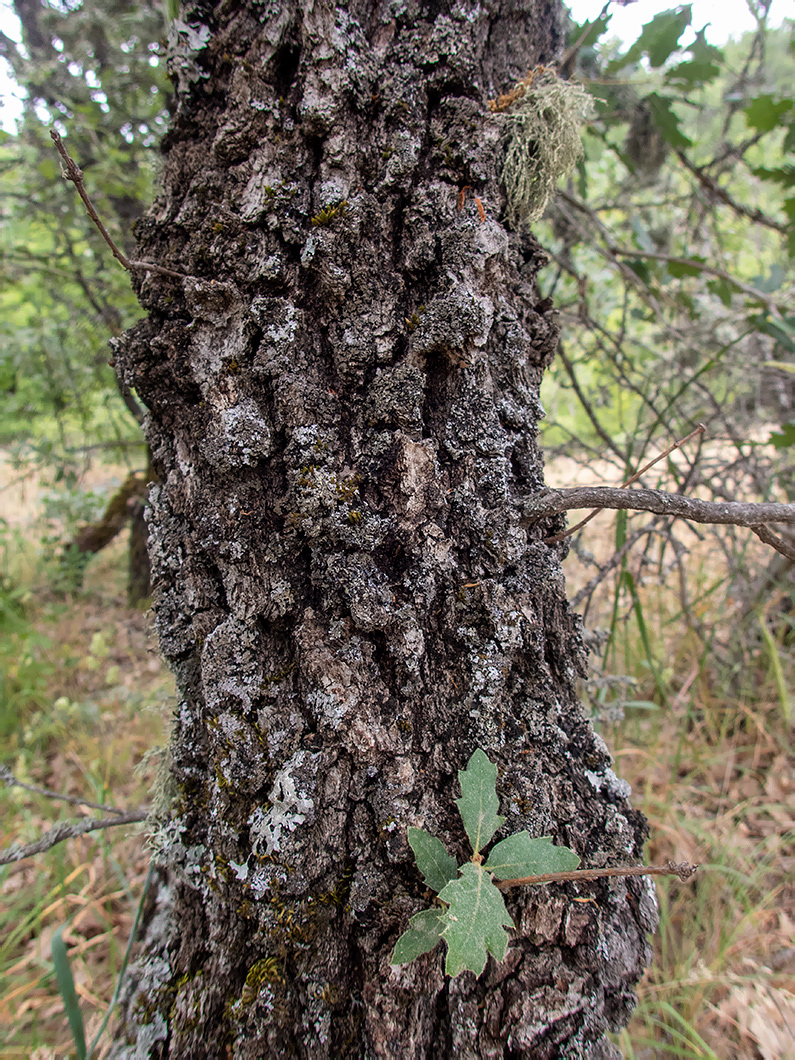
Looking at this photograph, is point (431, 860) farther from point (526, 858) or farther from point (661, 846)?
point (661, 846)

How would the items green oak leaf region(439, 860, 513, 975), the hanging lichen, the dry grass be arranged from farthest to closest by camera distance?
the dry grass
the hanging lichen
green oak leaf region(439, 860, 513, 975)

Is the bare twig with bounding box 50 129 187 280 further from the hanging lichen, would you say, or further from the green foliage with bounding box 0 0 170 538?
the green foliage with bounding box 0 0 170 538

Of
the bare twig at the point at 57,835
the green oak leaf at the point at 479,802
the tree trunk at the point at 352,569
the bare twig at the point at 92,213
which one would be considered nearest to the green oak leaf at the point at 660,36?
the tree trunk at the point at 352,569

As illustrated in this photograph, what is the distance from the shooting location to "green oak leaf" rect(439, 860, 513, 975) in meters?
0.63

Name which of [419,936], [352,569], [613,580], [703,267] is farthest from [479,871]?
[613,580]

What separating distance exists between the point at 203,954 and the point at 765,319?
2.28 metres

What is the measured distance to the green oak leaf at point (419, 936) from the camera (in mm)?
680

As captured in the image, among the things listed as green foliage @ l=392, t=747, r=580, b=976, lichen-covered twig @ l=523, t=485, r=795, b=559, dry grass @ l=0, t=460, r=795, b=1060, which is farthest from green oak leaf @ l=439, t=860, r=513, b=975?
dry grass @ l=0, t=460, r=795, b=1060

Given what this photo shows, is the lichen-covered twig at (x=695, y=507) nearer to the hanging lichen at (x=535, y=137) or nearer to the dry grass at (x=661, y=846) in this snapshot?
the hanging lichen at (x=535, y=137)

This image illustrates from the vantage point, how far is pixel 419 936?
70 cm

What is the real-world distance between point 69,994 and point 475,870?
0.85 m

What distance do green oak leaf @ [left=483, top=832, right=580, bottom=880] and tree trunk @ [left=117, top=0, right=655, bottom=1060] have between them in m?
0.10

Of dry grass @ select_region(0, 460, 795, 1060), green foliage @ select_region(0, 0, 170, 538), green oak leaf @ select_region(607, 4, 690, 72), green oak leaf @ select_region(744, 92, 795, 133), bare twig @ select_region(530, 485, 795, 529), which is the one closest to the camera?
bare twig @ select_region(530, 485, 795, 529)

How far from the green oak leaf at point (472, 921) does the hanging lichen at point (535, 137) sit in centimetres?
101
